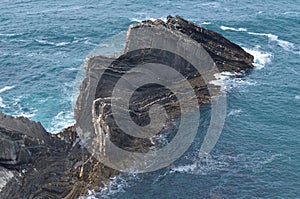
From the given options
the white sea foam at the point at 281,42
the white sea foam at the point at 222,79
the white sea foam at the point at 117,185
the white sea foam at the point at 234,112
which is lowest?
the white sea foam at the point at 117,185

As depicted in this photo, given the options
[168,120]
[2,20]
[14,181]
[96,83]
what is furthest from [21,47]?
[14,181]

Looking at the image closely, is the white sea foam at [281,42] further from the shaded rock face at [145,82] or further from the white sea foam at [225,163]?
the white sea foam at [225,163]

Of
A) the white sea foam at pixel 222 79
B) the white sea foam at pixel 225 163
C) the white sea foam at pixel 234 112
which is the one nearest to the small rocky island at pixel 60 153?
the white sea foam at pixel 222 79

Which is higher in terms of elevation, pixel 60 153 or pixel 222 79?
pixel 222 79

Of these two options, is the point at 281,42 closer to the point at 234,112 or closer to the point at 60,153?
the point at 234,112

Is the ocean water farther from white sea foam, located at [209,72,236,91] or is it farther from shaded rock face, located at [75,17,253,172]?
shaded rock face, located at [75,17,253,172]

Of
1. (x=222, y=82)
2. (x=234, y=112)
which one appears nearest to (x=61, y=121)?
(x=222, y=82)
